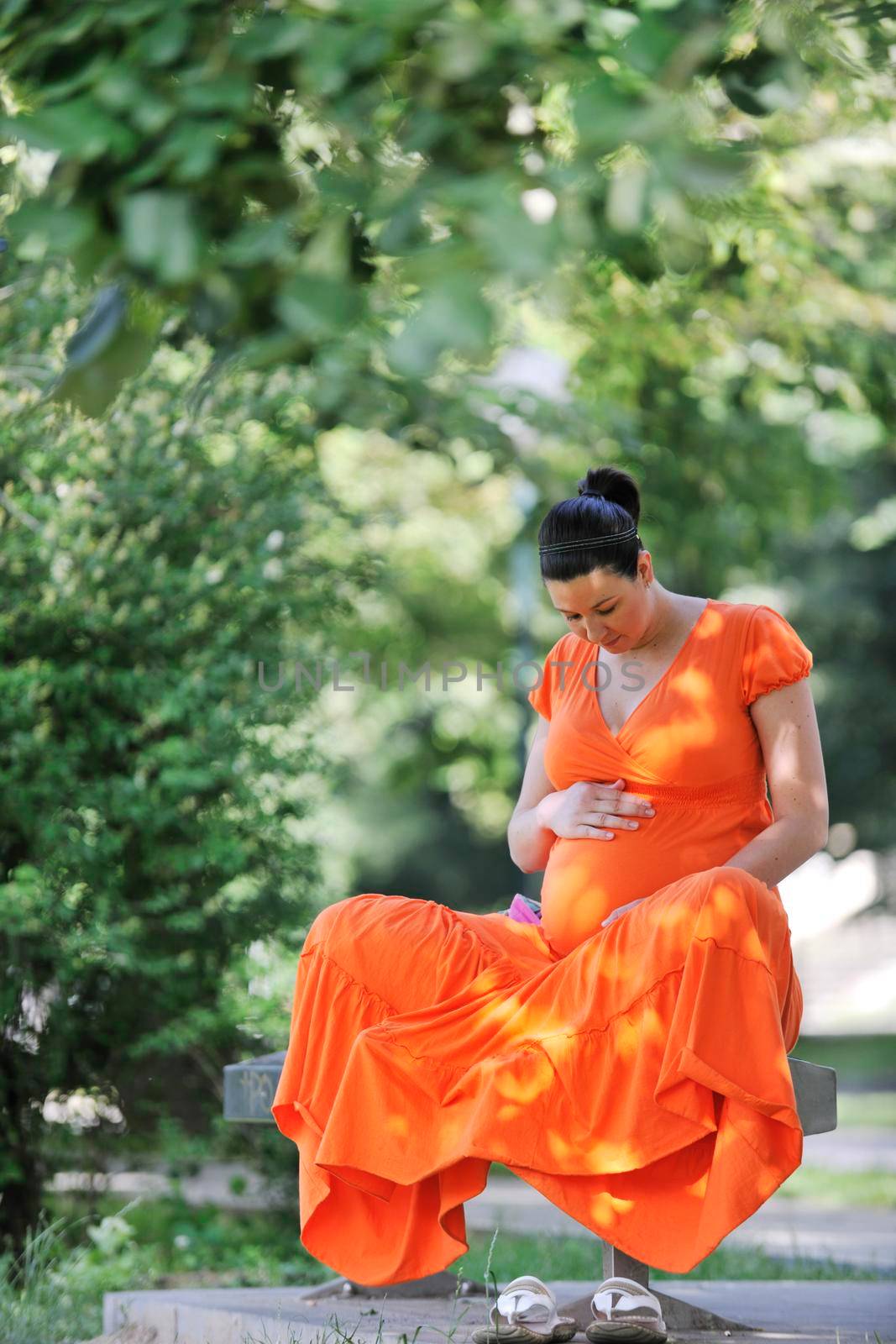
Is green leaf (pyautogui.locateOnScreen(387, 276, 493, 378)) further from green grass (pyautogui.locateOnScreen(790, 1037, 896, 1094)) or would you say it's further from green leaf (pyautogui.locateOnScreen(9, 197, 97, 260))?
green grass (pyautogui.locateOnScreen(790, 1037, 896, 1094))

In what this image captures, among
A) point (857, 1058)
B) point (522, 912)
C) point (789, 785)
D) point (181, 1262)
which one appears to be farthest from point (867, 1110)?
point (789, 785)

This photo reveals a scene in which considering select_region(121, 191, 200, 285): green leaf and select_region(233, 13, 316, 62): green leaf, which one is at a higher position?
select_region(233, 13, 316, 62): green leaf

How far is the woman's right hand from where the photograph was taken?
360 cm

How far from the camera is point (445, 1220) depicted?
3.30 m

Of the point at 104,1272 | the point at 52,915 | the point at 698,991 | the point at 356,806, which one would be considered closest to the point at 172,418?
the point at 52,915

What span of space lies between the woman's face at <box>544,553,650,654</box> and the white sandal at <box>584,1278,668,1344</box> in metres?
1.40

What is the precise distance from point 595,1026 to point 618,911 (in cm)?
29

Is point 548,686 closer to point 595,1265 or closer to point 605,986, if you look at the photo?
point 605,986

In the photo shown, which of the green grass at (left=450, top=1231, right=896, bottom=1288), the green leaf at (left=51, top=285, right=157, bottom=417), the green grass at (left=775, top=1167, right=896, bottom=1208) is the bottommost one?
the green grass at (left=775, top=1167, right=896, bottom=1208)

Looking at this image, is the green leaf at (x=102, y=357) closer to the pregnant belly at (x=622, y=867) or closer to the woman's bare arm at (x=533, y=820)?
the pregnant belly at (x=622, y=867)

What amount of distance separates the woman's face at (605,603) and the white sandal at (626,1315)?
140cm

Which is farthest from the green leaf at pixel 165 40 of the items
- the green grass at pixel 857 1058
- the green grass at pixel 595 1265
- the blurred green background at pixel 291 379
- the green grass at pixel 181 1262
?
the green grass at pixel 857 1058

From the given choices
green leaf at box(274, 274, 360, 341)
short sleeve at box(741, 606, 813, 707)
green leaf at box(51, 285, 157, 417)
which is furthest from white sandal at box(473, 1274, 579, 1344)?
green leaf at box(274, 274, 360, 341)

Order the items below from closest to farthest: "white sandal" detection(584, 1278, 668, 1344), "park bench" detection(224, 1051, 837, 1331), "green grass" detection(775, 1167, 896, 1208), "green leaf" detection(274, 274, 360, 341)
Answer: "green leaf" detection(274, 274, 360, 341) → "white sandal" detection(584, 1278, 668, 1344) → "park bench" detection(224, 1051, 837, 1331) → "green grass" detection(775, 1167, 896, 1208)
